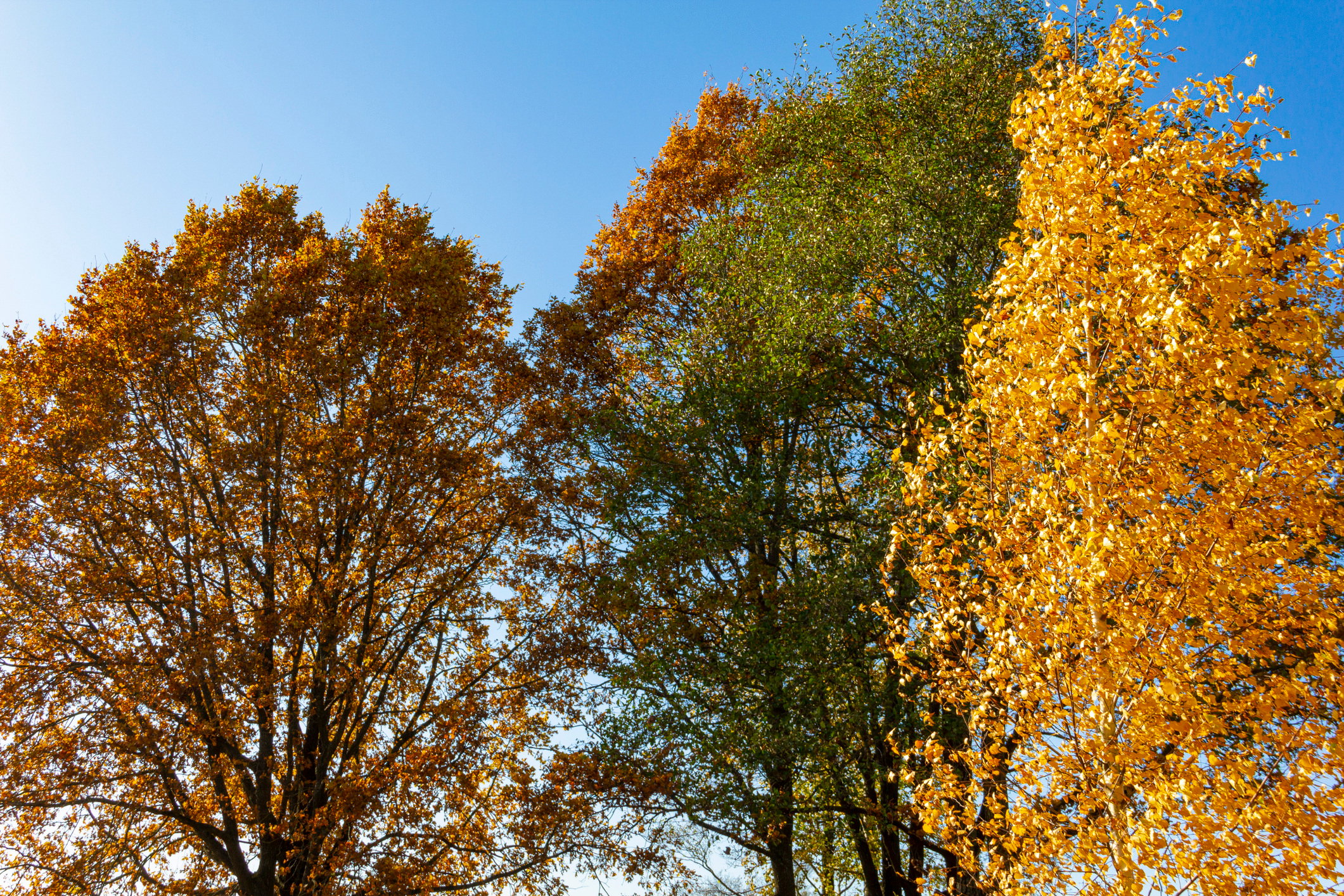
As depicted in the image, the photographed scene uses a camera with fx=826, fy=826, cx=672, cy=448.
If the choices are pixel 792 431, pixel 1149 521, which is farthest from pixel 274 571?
pixel 1149 521

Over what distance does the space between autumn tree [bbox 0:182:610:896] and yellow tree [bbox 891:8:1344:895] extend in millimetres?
8457

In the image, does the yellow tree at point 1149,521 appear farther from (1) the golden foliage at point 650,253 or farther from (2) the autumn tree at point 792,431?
(1) the golden foliage at point 650,253

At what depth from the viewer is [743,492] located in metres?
13.2

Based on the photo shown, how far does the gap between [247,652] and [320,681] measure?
133cm

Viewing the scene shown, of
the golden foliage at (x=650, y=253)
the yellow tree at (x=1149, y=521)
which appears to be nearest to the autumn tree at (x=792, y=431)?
the golden foliage at (x=650, y=253)

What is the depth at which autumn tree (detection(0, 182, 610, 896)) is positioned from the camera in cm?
1127

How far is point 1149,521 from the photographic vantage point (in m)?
6.04

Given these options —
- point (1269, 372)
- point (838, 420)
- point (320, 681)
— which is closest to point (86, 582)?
point (320, 681)

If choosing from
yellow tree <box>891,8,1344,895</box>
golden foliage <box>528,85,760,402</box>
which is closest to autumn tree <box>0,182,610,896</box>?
golden foliage <box>528,85,760,402</box>

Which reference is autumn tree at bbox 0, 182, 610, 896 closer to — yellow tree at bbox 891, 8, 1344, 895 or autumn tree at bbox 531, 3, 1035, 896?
autumn tree at bbox 531, 3, 1035, 896

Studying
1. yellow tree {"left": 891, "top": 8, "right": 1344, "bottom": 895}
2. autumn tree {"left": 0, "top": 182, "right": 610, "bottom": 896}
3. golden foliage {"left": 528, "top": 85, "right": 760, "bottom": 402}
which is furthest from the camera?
golden foliage {"left": 528, "top": 85, "right": 760, "bottom": 402}

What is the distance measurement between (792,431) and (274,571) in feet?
30.2

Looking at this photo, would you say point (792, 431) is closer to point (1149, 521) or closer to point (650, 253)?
point (650, 253)

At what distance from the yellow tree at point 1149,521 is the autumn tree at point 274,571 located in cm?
846
